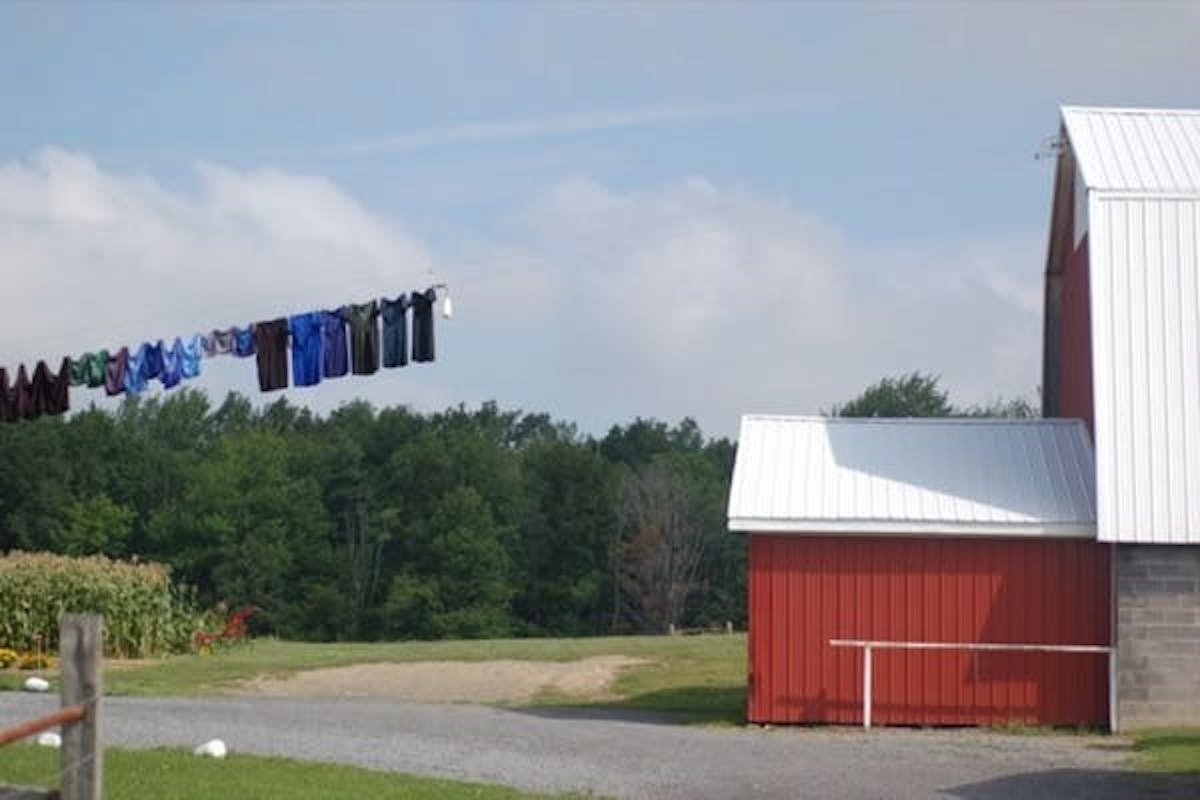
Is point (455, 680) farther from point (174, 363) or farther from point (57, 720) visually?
point (57, 720)

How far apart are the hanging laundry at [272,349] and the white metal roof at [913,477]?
19.5ft

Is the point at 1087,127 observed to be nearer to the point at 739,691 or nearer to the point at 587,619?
the point at 739,691

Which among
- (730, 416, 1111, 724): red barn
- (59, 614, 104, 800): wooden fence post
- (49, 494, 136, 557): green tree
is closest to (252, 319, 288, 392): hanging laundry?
(730, 416, 1111, 724): red barn

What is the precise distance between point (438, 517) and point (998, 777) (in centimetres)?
5794

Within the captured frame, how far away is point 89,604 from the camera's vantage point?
3809cm

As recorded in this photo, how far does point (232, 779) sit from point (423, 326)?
34.8ft

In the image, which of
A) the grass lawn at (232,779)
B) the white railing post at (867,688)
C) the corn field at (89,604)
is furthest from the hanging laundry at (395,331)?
the corn field at (89,604)

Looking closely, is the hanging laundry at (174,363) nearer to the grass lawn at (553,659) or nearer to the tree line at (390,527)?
the grass lawn at (553,659)

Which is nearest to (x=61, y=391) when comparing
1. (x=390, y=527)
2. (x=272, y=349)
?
(x=272, y=349)

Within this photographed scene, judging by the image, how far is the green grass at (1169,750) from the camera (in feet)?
64.7

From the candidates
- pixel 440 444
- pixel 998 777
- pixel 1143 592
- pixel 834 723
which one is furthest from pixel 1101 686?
pixel 440 444

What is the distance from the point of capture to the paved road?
59.4 ft

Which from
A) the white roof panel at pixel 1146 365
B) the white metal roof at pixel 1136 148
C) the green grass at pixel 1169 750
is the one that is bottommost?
the green grass at pixel 1169 750

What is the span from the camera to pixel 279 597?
7394 centimetres
